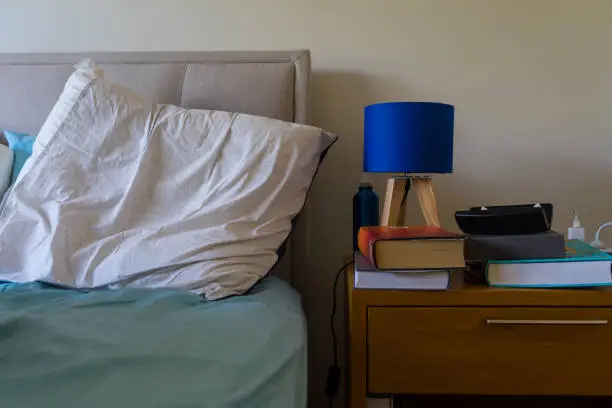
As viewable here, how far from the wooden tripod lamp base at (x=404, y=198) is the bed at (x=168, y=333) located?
29 cm

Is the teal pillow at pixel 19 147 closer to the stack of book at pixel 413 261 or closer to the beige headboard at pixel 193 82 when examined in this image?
the beige headboard at pixel 193 82

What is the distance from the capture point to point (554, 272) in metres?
0.88

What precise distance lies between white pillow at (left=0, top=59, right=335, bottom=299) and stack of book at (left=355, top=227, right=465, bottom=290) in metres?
0.23

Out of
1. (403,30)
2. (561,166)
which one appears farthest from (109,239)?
(561,166)

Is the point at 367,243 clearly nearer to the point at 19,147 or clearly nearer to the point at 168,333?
the point at 168,333

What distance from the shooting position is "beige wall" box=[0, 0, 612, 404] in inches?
52.7

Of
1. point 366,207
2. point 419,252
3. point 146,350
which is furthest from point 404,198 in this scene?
point 146,350

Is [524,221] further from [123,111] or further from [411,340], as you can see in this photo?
[123,111]

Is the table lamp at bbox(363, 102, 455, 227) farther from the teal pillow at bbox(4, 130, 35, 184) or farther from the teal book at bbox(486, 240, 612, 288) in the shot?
the teal pillow at bbox(4, 130, 35, 184)

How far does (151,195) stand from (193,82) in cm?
38

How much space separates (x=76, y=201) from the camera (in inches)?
38.7

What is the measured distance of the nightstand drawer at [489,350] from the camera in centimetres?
87

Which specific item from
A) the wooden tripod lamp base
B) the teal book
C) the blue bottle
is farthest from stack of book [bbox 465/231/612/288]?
the blue bottle

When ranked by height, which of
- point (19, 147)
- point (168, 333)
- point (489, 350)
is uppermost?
point (19, 147)
